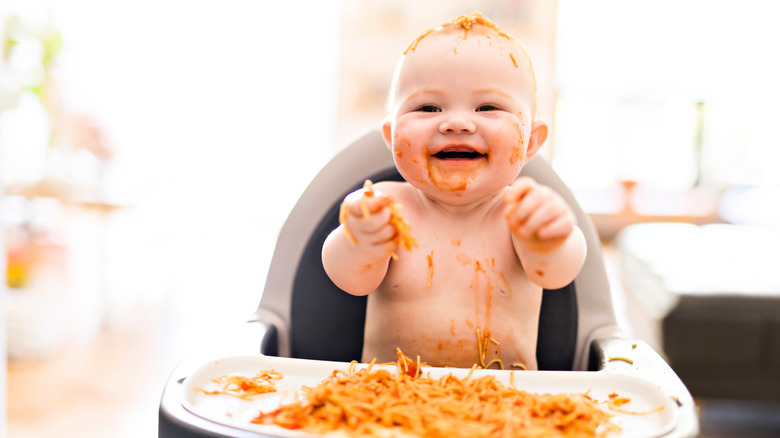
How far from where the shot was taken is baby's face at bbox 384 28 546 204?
0.64 m

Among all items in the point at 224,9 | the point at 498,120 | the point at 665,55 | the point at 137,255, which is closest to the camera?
the point at 498,120

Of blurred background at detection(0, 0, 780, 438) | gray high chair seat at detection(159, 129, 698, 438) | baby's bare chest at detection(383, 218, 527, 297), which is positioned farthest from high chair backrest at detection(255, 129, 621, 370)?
blurred background at detection(0, 0, 780, 438)

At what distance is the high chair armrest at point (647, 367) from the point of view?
0.52m

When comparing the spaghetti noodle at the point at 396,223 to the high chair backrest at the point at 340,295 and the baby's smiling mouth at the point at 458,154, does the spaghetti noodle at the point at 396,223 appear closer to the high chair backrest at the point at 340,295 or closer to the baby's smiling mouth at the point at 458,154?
the baby's smiling mouth at the point at 458,154

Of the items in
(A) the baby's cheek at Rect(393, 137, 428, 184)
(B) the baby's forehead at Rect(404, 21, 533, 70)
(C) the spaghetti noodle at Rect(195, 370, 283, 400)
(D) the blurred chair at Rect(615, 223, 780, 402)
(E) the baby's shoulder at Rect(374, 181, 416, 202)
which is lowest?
(D) the blurred chair at Rect(615, 223, 780, 402)

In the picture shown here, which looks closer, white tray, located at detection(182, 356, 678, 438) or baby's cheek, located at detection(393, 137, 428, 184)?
white tray, located at detection(182, 356, 678, 438)

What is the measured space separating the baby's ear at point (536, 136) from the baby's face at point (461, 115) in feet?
0.19

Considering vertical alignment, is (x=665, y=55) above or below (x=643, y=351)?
above

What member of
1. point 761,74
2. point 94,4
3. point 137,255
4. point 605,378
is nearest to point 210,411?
point 605,378

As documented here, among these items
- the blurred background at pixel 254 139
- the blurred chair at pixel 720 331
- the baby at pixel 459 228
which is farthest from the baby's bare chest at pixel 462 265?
the blurred background at pixel 254 139

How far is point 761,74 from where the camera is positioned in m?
3.95

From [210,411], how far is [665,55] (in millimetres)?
3964

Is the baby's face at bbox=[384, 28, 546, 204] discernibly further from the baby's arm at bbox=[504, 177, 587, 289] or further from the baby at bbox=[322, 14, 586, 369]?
the baby's arm at bbox=[504, 177, 587, 289]

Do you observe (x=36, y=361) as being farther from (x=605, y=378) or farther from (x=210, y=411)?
(x=605, y=378)
